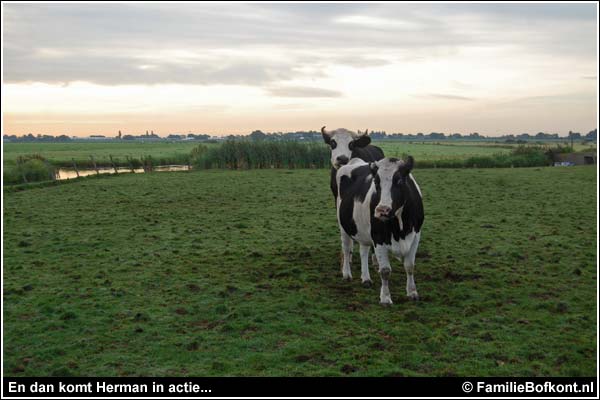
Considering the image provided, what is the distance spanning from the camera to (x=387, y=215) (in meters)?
7.06

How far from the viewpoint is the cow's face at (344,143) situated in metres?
9.98

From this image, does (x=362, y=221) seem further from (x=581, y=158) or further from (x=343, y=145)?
(x=581, y=158)

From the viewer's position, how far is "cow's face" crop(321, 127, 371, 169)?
9.98 m

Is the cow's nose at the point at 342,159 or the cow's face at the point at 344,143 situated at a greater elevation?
the cow's face at the point at 344,143

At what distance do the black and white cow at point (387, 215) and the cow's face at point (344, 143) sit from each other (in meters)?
1.32

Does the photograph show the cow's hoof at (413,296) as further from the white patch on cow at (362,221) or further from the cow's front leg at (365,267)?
the white patch on cow at (362,221)

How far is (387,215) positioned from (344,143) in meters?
3.27

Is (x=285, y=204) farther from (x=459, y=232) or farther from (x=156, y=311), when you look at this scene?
(x=156, y=311)

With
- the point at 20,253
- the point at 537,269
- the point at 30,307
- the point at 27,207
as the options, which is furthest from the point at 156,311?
the point at 27,207

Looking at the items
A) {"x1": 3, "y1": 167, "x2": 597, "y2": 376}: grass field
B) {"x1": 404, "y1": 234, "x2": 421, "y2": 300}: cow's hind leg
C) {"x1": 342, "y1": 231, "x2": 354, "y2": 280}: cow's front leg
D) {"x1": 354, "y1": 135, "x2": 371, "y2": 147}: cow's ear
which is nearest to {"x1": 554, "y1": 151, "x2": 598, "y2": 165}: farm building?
{"x1": 3, "y1": 167, "x2": 597, "y2": 376}: grass field

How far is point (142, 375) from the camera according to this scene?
5.43m
